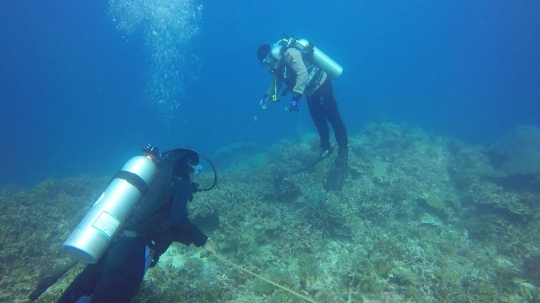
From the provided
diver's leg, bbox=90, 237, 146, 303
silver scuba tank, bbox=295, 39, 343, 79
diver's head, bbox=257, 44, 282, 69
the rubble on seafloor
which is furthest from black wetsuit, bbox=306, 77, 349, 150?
diver's leg, bbox=90, 237, 146, 303

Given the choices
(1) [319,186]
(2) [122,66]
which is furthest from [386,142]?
(2) [122,66]

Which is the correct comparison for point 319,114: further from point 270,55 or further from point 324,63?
point 270,55

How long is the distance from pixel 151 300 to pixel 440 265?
5949 mm

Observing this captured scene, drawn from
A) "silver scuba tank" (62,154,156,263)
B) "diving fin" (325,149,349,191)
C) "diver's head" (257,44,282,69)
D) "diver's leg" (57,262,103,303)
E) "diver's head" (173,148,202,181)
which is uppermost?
"diver's head" (257,44,282,69)

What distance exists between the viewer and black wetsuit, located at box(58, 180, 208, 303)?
2.99m

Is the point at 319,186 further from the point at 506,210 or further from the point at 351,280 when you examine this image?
the point at 506,210

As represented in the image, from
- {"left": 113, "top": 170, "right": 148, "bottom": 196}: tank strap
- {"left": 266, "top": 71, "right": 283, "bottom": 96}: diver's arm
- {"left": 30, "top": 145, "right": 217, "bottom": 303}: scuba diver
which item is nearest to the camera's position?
{"left": 30, "top": 145, "right": 217, "bottom": 303}: scuba diver

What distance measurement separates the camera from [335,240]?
6496mm

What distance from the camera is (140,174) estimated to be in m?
4.08

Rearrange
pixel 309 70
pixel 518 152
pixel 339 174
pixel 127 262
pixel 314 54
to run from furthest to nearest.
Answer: pixel 518 152
pixel 339 174
pixel 309 70
pixel 314 54
pixel 127 262

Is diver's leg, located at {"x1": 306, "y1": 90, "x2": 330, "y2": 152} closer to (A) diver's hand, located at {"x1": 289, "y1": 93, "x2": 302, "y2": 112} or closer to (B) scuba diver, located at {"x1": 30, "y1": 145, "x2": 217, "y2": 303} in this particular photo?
(A) diver's hand, located at {"x1": 289, "y1": 93, "x2": 302, "y2": 112}

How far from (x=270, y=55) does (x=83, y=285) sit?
6.69m

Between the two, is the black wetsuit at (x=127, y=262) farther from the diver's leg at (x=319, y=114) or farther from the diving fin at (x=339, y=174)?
the diver's leg at (x=319, y=114)

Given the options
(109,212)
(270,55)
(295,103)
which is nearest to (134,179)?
(109,212)
